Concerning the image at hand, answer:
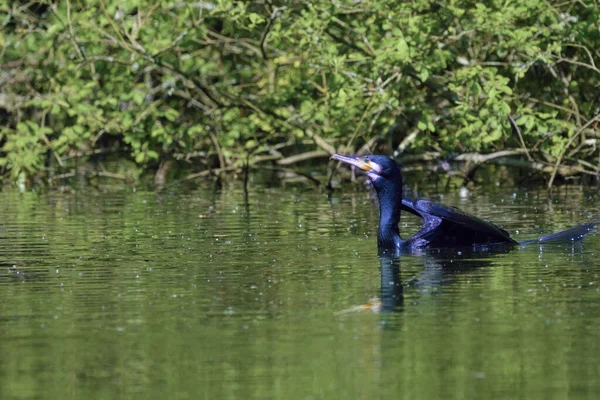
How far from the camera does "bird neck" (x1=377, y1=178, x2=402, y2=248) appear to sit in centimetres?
1430

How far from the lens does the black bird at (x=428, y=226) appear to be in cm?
1405

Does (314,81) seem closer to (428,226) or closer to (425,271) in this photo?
(428,226)

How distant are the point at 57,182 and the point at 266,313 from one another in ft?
56.7

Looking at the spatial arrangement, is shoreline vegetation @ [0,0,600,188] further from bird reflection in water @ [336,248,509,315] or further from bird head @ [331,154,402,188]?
bird reflection in water @ [336,248,509,315]

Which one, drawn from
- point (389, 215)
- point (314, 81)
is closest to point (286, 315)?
point (389, 215)

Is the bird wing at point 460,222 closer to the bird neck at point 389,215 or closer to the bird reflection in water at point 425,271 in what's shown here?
the bird reflection in water at point 425,271

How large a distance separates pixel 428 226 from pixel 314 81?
1035 cm

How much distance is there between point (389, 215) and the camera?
14.5 m

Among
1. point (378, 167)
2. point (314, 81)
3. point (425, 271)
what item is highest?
point (314, 81)

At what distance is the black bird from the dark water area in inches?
11.6

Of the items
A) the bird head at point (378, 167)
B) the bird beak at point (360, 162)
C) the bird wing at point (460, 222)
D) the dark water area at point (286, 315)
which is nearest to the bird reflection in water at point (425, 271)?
the dark water area at point (286, 315)

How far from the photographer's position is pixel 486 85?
67.4 ft

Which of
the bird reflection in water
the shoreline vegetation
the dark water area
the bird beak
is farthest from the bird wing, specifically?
the shoreline vegetation

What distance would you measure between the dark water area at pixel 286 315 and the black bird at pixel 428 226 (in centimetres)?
30
